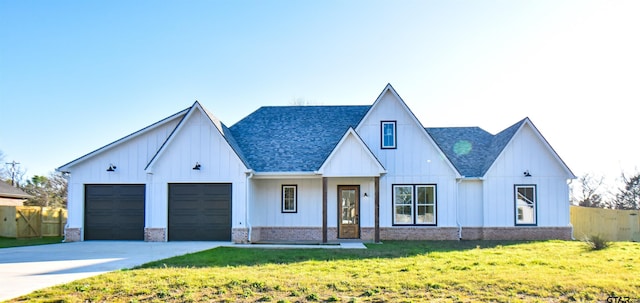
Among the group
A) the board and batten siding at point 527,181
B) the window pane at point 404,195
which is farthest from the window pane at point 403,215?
the board and batten siding at point 527,181

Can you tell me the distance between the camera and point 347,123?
22.1 m

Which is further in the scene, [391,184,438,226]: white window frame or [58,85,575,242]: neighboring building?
[391,184,438,226]: white window frame

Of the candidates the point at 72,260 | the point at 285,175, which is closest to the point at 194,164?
the point at 285,175

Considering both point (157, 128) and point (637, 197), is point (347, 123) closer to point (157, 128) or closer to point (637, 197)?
point (157, 128)

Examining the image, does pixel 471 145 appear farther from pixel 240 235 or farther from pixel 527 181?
pixel 240 235

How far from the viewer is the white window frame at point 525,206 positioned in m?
20.3

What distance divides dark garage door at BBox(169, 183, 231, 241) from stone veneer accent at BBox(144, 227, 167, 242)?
271 millimetres

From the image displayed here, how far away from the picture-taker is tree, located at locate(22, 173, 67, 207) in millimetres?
47312

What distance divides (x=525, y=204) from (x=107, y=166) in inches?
715

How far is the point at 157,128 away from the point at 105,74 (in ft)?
10.2

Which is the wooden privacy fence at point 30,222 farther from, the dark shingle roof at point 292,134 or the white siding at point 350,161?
the white siding at point 350,161

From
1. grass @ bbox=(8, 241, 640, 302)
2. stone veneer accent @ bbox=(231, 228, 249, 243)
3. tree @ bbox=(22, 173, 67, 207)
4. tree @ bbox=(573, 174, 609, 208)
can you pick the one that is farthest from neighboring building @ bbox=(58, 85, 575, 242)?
tree @ bbox=(22, 173, 67, 207)

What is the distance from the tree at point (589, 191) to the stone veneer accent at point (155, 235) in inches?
1580

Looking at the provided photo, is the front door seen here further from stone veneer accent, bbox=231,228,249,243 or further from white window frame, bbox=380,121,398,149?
stone veneer accent, bbox=231,228,249,243
